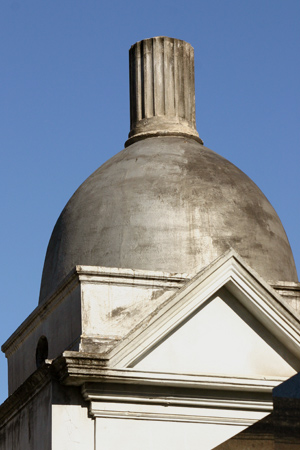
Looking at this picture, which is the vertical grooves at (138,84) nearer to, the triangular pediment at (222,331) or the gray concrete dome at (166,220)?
the gray concrete dome at (166,220)

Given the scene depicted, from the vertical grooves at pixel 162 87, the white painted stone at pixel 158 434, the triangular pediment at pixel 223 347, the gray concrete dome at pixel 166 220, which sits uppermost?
the vertical grooves at pixel 162 87

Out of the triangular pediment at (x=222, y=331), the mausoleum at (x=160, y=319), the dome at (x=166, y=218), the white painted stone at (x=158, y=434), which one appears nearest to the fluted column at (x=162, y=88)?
the dome at (x=166, y=218)

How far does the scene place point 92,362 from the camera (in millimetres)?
16094

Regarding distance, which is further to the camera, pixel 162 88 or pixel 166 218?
pixel 162 88

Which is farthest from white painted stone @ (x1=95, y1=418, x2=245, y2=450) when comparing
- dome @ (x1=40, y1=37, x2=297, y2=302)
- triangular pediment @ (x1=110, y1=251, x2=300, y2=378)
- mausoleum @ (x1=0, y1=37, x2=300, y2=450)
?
dome @ (x1=40, y1=37, x2=297, y2=302)

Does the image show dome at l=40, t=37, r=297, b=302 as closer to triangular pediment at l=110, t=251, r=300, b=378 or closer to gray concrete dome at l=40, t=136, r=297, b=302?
gray concrete dome at l=40, t=136, r=297, b=302

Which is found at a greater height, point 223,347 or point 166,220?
point 166,220

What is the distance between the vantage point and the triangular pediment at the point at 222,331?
16625 mm

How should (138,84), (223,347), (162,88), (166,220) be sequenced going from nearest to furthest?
(223,347) → (166,220) → (162,88) → (138,84)

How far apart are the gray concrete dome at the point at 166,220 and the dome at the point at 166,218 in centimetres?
2

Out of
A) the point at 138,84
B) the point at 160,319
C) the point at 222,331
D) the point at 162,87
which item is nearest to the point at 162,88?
the point at 162,87

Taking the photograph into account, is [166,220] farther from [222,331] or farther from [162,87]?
[162,87]

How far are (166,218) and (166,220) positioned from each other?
0.04 meters

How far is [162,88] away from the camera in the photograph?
21.1m
